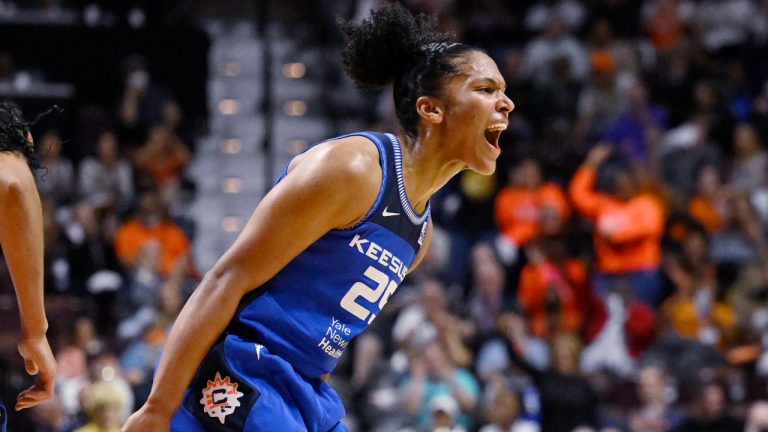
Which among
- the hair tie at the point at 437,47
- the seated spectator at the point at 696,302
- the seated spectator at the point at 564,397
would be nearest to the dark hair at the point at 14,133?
the hair tie at the point at 437,47

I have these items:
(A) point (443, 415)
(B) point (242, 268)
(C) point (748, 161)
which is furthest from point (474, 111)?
(C) point (748, 161)

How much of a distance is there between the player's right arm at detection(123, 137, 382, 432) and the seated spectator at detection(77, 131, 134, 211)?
7478mm

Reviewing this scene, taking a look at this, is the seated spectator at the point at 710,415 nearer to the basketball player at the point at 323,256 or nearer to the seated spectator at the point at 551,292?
the seated spectator at the point at 551,292

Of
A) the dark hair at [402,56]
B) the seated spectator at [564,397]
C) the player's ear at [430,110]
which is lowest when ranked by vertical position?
the seated spectator at [564,397]

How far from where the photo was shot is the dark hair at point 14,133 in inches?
138

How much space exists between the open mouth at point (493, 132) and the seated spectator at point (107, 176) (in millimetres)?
7262

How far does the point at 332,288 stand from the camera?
341 cm

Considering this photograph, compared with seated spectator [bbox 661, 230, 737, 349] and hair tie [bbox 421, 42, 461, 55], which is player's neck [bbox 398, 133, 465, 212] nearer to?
hair tie [bbox 421, 42, 461, 55]

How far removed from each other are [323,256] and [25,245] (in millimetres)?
877

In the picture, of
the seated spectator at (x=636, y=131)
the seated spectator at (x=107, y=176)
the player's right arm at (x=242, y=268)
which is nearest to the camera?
the player's right arm at (x=242, y=268)

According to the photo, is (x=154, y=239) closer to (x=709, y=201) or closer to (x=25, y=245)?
(x=709, y=201)

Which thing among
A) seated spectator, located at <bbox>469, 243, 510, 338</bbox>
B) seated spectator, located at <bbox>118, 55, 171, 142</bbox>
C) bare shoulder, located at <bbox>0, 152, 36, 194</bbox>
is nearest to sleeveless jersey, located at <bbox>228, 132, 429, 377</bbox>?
bare shoulder, located at <bbox>0, 152, 36, 194</bbox>

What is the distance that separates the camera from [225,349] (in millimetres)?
3316

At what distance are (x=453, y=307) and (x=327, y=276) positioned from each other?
250 inches
